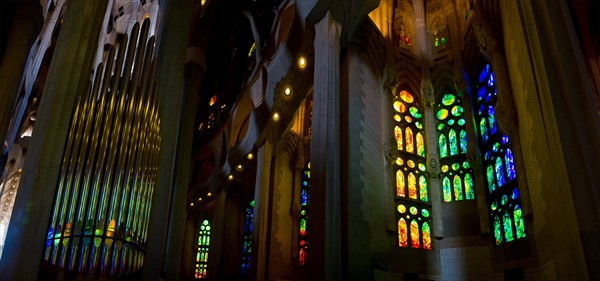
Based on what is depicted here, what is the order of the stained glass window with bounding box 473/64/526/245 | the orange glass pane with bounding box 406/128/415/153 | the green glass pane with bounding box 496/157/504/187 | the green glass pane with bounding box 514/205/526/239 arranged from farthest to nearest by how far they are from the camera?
the orange glass pane with bounding box 406/128/415/153 < the green glass pane with bounding box 496/157/504/187 < the stained glass window with bounding box 473/64/526/245 < the green glass pane with bounding box 514/205/526/239

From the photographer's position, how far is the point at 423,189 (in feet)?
54.9

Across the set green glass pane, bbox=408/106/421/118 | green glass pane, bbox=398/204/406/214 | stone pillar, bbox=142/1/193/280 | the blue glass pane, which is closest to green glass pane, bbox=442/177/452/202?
green glass pane, bbox=398/204/406/214

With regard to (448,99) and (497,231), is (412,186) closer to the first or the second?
(497,231)

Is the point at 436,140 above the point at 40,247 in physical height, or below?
above

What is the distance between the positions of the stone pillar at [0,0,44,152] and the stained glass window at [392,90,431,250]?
1116 cm

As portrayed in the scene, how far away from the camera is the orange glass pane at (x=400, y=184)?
1611 centimetres

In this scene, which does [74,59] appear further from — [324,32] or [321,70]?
[324,32]


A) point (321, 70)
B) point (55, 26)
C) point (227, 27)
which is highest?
point (227, 27)

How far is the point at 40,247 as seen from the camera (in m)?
5.00

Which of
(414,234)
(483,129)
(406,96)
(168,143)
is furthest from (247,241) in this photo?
(168,143)

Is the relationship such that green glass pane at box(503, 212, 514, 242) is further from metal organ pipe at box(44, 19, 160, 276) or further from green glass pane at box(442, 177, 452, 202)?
metal organ pipe at box(44, 19, 160, 276)

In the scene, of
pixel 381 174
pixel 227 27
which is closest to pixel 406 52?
pixel 381 174

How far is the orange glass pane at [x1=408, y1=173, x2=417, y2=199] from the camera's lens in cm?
1631

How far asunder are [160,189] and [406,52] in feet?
45.7
